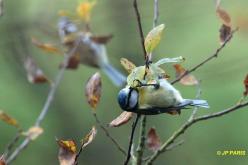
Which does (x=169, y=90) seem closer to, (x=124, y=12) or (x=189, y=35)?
(x=124, y=12)

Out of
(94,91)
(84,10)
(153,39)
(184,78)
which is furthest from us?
(84,10)

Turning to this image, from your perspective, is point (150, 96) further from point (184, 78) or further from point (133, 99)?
point (184, 78)

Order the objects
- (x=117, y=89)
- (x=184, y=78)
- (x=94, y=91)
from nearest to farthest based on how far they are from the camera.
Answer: (x=94, y=91) → (x=184, y=78) → (x=117, y=89)

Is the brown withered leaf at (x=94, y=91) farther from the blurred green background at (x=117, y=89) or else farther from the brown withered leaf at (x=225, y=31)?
the blurred green background at (x=117, y=89)

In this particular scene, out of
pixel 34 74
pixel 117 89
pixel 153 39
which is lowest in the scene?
pixel 117 89

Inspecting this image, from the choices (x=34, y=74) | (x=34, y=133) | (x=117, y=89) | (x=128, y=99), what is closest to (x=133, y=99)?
(x=128, y=99)

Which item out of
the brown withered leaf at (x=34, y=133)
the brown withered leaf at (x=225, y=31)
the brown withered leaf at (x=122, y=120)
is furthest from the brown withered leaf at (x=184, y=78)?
the brown withered leaf at (x=34, y=133)

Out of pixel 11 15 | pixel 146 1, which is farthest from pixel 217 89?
pixel 11 15
